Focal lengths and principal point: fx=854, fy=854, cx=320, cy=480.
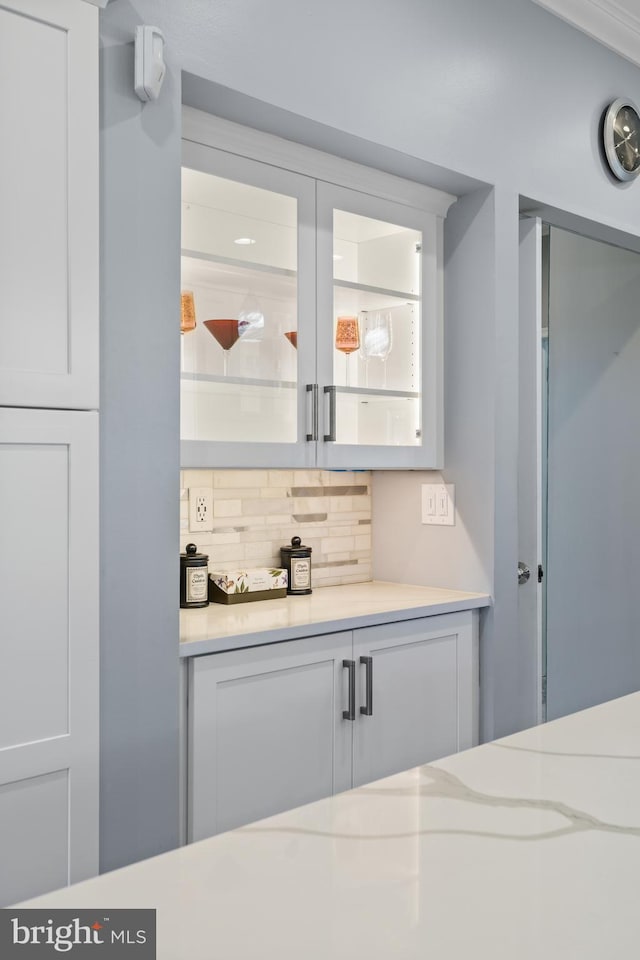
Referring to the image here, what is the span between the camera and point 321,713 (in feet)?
7.23

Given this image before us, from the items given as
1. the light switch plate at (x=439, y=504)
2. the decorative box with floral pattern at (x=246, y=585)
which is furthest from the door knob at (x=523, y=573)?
the decorative box with floral pattern at (x=246, y=585)

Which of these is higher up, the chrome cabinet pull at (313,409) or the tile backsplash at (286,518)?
the chrome cabinet pull at (313,409)

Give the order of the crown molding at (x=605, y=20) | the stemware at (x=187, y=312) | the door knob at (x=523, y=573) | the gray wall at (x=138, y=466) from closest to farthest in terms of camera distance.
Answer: the gray wall at (x=138, y=466) < the stemware at (x=187, y=312) < the crown molding at (x=605, y=20) < the door knob at (x=523, y=573)

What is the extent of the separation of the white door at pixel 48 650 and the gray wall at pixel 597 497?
112 inches

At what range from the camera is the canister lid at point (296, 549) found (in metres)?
2.68

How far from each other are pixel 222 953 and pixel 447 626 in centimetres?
202

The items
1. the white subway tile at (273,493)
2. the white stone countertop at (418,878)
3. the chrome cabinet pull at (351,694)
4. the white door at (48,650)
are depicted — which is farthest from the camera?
the white subway tile at (273,493)

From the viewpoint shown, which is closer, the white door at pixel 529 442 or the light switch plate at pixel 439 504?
the light switch plate at pixel 439 504

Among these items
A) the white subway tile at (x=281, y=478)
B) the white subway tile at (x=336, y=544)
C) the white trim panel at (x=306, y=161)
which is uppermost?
the white trim panel at (x=306, y=161)

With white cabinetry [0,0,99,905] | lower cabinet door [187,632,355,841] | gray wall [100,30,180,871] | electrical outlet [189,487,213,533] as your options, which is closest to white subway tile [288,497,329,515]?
electrical outlet [189,487,213,533]

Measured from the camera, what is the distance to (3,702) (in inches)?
60.7

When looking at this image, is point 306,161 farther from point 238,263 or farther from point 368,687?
point 368,687

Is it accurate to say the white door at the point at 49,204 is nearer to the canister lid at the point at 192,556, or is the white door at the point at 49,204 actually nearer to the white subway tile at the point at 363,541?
the canister lid at the point at 192,556

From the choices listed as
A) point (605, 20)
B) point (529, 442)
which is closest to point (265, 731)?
point (529, 442)
